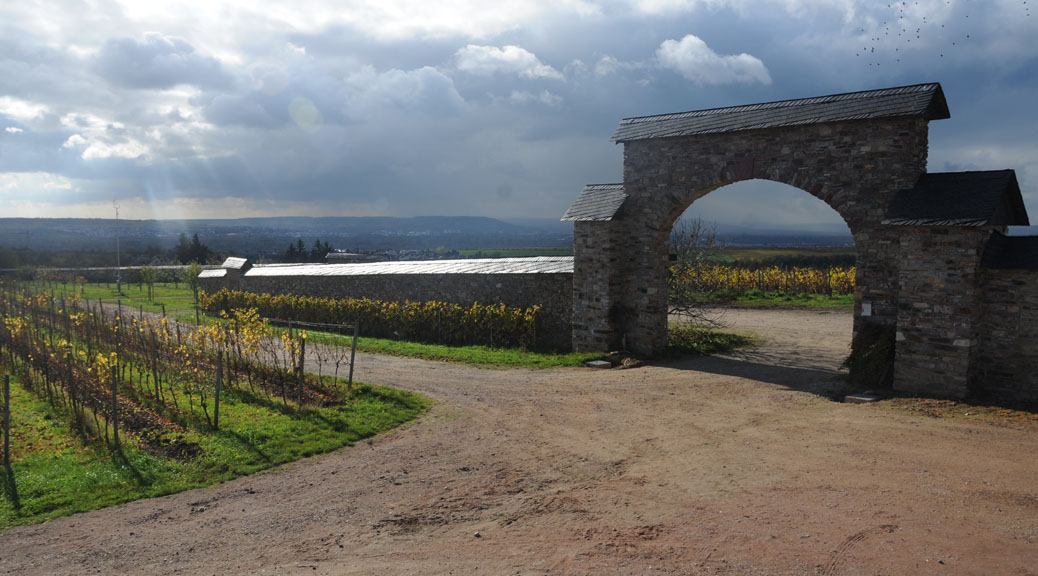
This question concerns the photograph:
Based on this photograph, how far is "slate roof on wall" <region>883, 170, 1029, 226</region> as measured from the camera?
949 cm

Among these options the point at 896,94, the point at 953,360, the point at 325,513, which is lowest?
the point at 325,513

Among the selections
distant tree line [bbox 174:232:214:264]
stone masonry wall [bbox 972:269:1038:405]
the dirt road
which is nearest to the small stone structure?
the dirt road

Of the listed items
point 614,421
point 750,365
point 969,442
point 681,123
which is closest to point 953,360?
Result: point 969,442

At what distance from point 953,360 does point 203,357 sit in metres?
13.8

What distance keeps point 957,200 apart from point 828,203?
7.33 feet

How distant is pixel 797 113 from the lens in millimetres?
11961

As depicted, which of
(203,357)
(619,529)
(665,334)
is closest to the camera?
(619,529)

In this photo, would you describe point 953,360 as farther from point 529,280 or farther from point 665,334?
point 529,280

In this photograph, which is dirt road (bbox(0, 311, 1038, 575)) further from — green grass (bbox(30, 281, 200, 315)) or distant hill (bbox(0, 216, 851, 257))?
distant hill (bbox(0, 216, 851, 257))

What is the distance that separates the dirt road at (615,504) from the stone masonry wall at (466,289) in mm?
6596

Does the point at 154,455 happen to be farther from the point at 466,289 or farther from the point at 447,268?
the point at 447,268

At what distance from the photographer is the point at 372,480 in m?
7.03

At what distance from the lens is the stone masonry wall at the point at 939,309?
377 inches

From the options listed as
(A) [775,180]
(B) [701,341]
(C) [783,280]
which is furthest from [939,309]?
(C) [783,280]
